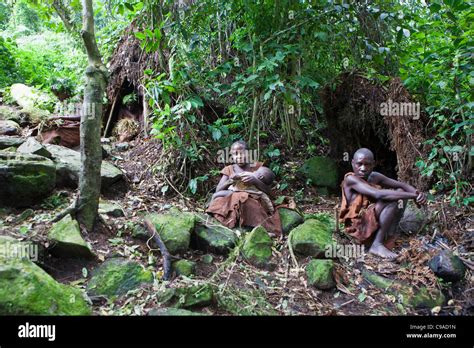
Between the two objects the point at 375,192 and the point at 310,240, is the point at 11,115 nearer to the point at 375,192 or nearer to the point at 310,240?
the point at 310,240

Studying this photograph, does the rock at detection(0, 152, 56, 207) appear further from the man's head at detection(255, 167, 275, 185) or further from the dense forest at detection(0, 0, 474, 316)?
the man's head at detection(255, 167, 275, 185)

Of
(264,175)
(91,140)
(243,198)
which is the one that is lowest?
(243,198)

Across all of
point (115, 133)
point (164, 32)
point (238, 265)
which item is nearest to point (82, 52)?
point (115, 133)

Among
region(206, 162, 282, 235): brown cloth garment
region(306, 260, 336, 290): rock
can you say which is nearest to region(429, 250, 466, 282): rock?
region(306, 260, 336, 290): rock

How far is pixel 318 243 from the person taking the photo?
174 inches

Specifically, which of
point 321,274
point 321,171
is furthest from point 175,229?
point 321,171

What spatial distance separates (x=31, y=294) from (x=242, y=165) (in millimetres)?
3160

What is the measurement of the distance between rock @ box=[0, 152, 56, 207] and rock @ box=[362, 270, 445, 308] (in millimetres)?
3924

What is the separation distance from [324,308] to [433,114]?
362cm

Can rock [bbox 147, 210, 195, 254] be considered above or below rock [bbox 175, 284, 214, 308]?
above

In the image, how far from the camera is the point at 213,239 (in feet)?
14.5

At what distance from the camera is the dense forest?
12.0 ft

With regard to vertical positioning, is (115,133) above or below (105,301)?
above
